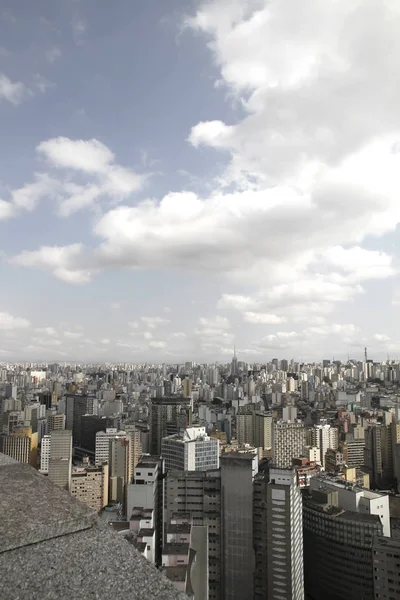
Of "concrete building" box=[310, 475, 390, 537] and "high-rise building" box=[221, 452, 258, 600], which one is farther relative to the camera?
"concrete building" box=[310, 475, 390, 537]

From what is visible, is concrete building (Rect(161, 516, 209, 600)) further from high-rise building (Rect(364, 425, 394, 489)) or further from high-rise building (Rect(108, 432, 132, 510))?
high-rise building (Rect(364, 425, 394, 489))

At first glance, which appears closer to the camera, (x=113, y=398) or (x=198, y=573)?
(x=198, y=573)

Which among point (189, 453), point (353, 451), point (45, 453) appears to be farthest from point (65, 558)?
point (353, 451)

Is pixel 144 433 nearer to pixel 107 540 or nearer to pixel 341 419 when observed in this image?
pixel 341 419

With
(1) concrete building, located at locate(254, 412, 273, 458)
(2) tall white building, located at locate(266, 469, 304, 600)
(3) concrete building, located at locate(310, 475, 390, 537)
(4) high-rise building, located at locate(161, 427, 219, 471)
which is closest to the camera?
(2) tall white building, located at locate(266, 469, 304, 600)

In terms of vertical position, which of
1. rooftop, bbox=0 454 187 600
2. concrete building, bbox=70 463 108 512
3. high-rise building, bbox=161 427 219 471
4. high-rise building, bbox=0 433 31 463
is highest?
rooftop, bbox=0 454 187 600

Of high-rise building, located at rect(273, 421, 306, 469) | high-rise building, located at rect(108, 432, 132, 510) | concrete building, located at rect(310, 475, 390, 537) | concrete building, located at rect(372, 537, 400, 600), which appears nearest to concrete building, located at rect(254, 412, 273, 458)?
high-rise building, located at rect(273, 421, 306, 469)

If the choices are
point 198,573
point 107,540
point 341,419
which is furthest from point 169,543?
point 341,419
